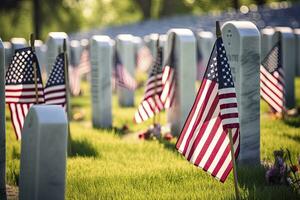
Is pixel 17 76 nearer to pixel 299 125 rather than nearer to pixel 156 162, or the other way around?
pixel 156 162

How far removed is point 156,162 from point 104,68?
179 inches

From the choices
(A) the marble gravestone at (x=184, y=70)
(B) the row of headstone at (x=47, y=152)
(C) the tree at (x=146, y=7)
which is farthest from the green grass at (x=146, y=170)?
(C) the tree at (x=146, y=7)

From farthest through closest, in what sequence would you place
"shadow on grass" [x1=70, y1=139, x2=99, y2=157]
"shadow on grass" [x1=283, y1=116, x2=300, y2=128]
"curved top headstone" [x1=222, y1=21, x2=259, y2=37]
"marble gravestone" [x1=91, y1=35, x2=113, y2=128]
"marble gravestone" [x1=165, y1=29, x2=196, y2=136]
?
1. "marble gravestone" [x1=91, y1=35, x2=113, y2=128]
2. "shadow on grass" [x1=283, y1=116, x2=300, y2=128]
3. "marble gravestone" [x1=165, y1=29, x2=196, y2=136]
4. "shadow on grass" [x1=70, y1=139, x2=99, y2=157]
5. "curved top headstone" [x1=222, y1=21, x2=259, y2=37]

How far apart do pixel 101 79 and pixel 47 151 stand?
7.07m

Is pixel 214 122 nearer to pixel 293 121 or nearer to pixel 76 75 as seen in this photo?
pixel 293 121

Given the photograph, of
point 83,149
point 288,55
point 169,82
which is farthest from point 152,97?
point 288,55

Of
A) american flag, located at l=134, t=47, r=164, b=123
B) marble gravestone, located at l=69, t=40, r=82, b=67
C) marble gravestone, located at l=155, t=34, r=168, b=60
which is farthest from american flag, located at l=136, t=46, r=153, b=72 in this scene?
american flag, located at l=134, t=47, r=164, b=123

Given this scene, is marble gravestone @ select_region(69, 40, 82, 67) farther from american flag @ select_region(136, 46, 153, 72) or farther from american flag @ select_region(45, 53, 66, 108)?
american flag @ select_region(45, 53, 66, 108)

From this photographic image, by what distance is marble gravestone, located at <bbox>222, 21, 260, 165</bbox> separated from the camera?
306 inches

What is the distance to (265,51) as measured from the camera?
1276 cm

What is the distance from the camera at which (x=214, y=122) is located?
239 inches

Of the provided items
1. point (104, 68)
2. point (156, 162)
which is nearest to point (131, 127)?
point (104, 68)

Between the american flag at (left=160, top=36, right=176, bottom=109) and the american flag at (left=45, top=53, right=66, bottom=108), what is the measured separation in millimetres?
1784

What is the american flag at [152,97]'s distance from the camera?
9663 mm
